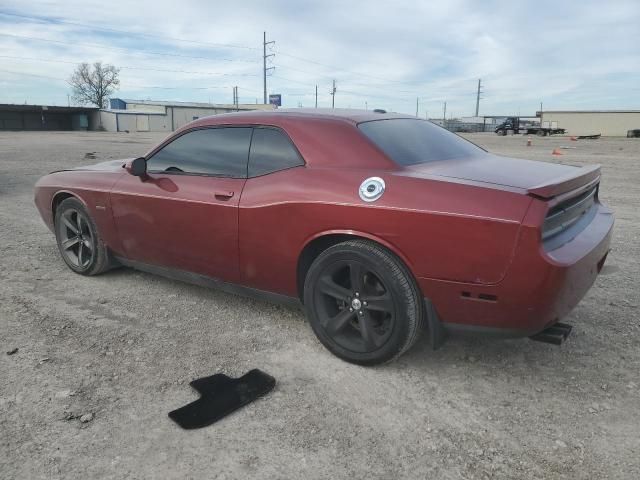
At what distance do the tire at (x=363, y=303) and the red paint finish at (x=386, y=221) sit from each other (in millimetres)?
88

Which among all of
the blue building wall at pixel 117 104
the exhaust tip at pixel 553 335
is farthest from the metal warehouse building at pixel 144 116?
the exhaust tip at pixel 553 335

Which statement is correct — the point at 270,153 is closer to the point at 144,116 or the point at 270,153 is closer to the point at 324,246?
the point at 324,246

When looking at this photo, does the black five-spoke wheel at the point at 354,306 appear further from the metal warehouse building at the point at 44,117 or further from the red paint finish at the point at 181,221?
the metal warehouse building at the point at 44,117

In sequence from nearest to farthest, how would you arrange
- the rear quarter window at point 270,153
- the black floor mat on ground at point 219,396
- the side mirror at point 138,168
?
the black floor mat on ground at point 219,396 → the rear quarter window at point 270,153 → the side mirror at point 138,168

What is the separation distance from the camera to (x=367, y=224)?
2822mm

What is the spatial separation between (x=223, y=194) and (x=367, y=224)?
113cm

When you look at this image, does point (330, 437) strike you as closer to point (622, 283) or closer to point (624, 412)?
point (624, 412)

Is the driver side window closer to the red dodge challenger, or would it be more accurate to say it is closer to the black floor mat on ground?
the red dodge challenger

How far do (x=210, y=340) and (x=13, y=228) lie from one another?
4513 millimetres

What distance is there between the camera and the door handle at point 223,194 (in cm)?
343

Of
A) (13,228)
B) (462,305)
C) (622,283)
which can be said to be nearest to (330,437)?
(462,305)

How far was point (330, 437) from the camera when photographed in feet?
7.85

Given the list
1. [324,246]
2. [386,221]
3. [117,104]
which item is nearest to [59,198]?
[324,246]

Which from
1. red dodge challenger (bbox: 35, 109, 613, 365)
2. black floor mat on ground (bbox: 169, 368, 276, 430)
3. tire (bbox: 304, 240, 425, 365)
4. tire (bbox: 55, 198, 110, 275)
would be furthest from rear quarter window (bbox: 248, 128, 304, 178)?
tire (bbox: 55, 198, 110, 275)
